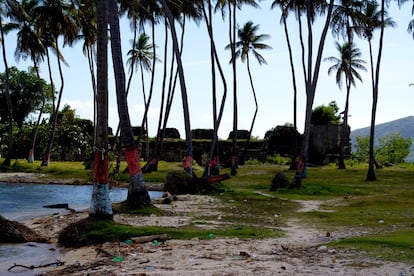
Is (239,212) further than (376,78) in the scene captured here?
No

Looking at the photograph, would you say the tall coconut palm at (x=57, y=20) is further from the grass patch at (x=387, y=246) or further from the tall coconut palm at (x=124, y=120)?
the grass patch at (x=387, y=246)

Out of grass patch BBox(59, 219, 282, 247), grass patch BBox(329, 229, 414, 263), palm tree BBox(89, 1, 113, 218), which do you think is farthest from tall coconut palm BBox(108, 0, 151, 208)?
grass patch BBox(329, 229, 414, 263)

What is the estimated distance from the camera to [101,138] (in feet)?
39.4

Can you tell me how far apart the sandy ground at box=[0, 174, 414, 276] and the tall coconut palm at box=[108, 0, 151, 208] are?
334 centimetres

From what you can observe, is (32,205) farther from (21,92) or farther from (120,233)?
(21,92)

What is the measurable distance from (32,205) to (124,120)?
24.7 feet

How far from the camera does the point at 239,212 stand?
1559cm

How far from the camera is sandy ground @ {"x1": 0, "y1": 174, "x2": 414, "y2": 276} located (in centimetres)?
710

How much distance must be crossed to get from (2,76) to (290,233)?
4794 cm

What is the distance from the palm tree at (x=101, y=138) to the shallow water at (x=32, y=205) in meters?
1.46

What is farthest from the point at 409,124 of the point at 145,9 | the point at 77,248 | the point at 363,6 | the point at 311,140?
the point at 77,248

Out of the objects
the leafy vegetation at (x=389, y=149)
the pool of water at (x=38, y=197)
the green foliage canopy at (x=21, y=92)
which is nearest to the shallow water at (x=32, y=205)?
the pool of water at (x=38, y=197)

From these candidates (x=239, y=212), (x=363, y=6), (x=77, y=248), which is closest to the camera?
(x=77, y=248)

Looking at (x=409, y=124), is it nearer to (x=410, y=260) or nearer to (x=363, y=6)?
(x=363, y=6)
